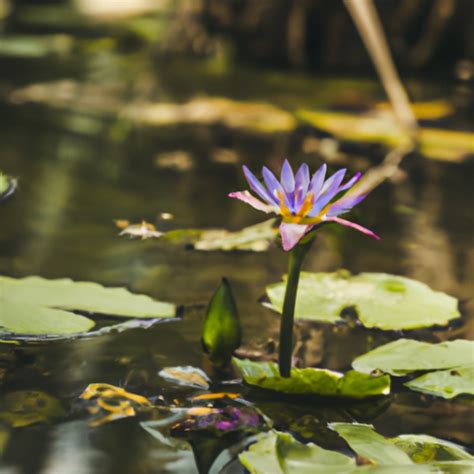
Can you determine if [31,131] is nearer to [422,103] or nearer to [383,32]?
[422,103]

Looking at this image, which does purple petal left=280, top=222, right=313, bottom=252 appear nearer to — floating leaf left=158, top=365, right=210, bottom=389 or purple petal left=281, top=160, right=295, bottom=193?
purple petal left=281, top=160, right=295, bottom=193

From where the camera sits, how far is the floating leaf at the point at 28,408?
89cm

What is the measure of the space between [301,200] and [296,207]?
0.4 inches

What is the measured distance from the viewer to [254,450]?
2.71 ft

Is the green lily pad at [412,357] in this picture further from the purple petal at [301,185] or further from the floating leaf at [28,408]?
the floating leaf at [28,408]

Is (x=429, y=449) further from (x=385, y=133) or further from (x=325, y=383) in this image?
(x=385, y=133)

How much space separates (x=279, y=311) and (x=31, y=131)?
51.0 inches

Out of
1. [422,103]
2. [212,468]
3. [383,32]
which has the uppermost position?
[383,32]

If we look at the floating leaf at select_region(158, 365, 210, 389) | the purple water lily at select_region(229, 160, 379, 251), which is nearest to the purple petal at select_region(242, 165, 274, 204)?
the purple water lily at select_region(229, 160, 379, 251)

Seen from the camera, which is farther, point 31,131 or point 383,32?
point 383,32

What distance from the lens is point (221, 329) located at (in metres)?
1.01

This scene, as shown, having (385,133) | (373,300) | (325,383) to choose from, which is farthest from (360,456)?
(385,133)

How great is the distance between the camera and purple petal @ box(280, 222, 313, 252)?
0.85m

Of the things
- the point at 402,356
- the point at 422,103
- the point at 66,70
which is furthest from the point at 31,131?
the point at 402,356
